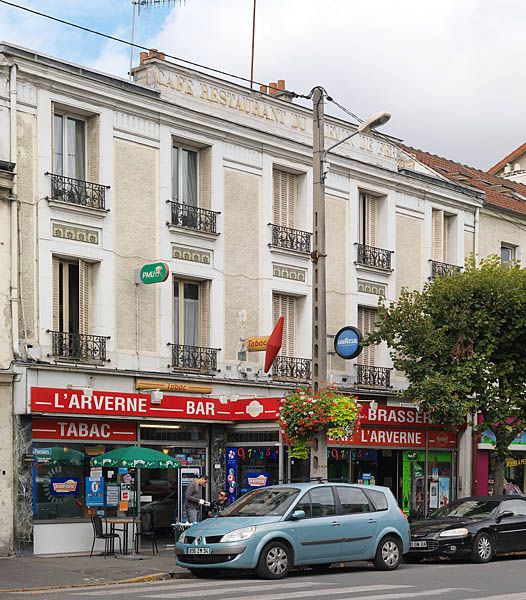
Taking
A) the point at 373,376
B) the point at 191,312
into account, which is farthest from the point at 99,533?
the point at 373,376

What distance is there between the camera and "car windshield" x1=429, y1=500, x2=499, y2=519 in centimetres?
2195

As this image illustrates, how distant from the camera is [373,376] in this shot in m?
29.5

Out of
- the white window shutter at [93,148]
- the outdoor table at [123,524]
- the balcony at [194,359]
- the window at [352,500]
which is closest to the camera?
the window at [352,500]

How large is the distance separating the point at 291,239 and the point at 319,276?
22.3 feet

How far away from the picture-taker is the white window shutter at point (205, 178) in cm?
2569

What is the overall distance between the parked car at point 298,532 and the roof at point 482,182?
656 inches

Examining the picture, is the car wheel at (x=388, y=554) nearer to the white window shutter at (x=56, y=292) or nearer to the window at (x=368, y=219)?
the white window shutter at (x=56, y=292)

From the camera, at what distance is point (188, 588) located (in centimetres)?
1617

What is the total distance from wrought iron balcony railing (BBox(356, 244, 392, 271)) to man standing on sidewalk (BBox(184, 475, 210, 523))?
906 cm

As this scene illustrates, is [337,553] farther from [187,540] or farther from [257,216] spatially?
[257,216]

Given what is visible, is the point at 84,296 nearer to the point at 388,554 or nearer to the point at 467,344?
the point at 388,554

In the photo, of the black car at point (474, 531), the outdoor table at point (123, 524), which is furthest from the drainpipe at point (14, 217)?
the black car at point (474, 531)

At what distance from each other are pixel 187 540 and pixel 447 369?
11407 mm

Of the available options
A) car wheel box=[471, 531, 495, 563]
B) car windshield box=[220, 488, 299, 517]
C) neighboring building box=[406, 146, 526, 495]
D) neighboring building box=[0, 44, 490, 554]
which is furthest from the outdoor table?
neighboring building box=[406, 146, 526, 495]
